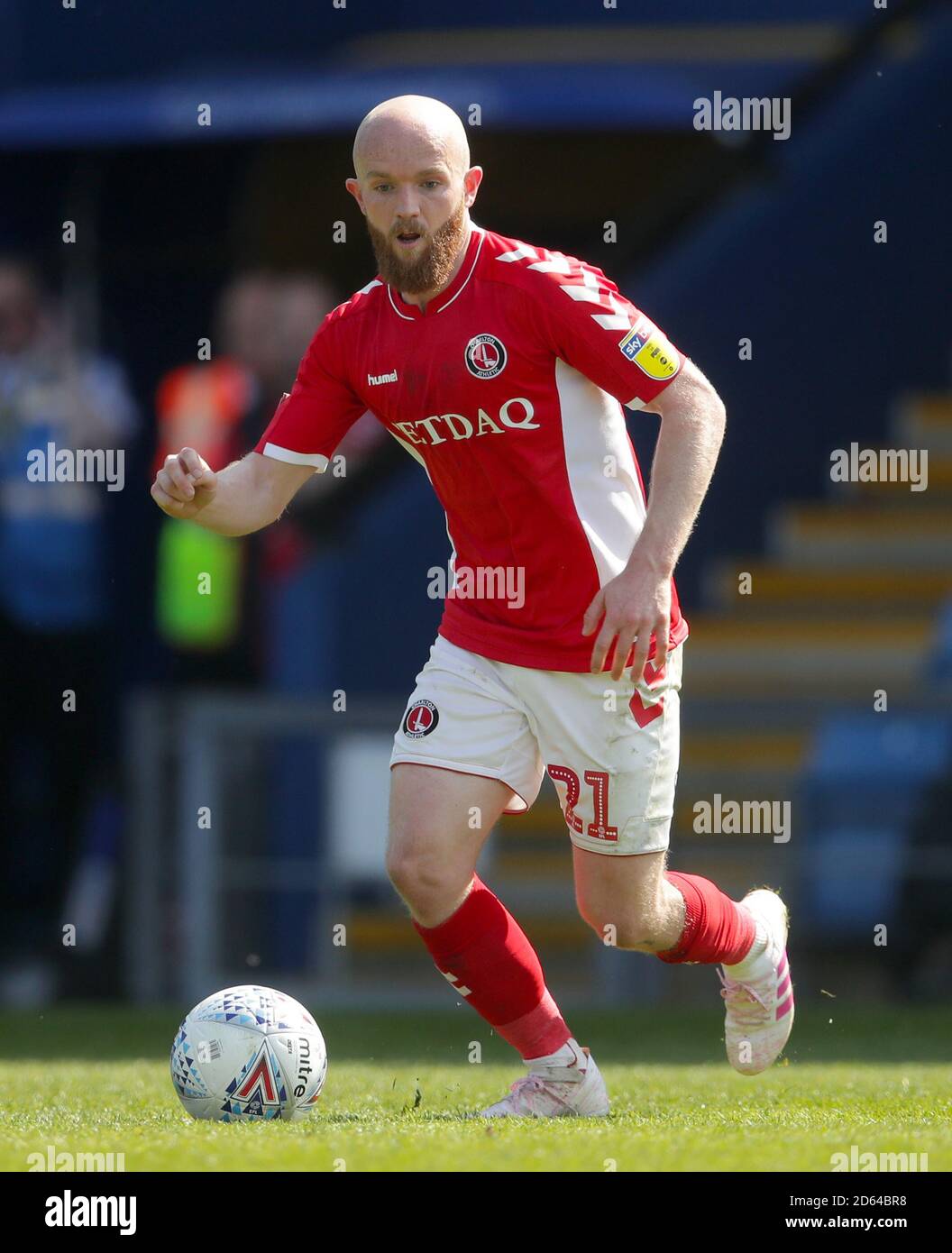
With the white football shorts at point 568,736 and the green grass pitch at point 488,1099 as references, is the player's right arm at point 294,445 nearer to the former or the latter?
the white football shorts at point 568,736

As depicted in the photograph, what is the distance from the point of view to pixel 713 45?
571 inches

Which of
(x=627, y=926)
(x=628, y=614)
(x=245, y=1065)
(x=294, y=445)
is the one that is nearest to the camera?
(x=628, y=614)

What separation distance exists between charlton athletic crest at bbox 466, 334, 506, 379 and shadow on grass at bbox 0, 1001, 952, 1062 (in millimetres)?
2476

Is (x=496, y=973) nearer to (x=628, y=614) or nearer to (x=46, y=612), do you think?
(x=628, y=614)

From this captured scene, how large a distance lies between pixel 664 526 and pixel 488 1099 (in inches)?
67.8

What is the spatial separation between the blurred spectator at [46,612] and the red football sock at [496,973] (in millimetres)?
5419

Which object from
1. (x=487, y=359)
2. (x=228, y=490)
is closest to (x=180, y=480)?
(x=228, y=490)

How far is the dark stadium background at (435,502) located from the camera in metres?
10.4

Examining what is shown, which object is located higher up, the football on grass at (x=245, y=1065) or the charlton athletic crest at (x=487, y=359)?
the charlton athletic crest at (x=487, y=359)

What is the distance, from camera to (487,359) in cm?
528

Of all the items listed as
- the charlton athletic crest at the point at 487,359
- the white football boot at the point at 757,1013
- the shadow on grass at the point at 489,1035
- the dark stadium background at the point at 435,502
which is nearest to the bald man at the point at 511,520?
the charlton athletic crest at the point at 487,359

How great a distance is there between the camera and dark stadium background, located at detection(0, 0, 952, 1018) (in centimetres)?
1037
